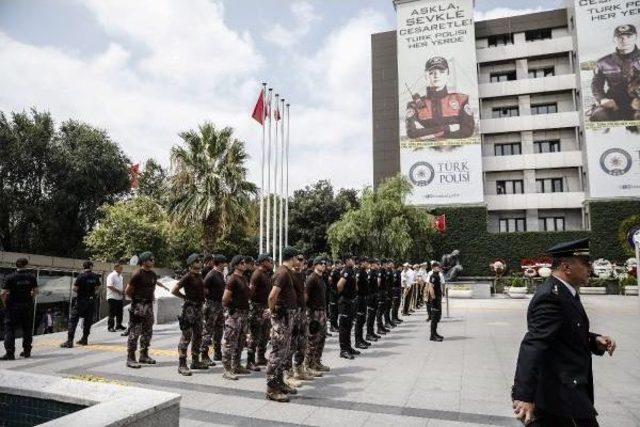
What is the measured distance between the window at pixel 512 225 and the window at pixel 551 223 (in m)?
1.39

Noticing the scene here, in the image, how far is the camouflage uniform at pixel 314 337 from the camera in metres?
7.64

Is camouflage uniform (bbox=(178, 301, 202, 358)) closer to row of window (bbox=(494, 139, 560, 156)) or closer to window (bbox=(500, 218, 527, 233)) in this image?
window (bbox=(500, 218, 527, 233))

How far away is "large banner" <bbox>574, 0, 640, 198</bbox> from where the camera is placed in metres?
36.3

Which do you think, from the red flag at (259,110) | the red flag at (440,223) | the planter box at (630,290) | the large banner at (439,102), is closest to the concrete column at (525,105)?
the large banner at (439,102)

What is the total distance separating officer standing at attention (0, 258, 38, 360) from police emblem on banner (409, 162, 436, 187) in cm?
3487

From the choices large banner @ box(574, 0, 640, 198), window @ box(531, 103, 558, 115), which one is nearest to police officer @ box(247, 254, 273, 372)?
large banner @ box(574, 0, 640, 198)

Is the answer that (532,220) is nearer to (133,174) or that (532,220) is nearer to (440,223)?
(440,223)

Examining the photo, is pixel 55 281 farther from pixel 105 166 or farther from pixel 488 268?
pixel 488 268

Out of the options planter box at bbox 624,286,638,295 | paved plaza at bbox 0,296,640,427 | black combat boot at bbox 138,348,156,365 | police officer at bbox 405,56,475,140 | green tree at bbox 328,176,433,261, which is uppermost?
police officer at bbox 405,56,475,140

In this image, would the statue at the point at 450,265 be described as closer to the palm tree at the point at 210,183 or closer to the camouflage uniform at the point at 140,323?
the palm tree at the point at 210,183

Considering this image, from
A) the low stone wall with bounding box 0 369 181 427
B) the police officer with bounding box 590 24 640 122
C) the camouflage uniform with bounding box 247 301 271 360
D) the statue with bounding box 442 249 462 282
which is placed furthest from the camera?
the police officer with bounding box 590 24 640 122

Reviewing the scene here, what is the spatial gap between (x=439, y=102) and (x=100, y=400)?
41295 mm

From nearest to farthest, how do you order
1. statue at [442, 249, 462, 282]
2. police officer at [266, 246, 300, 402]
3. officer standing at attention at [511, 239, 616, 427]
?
officer standing at attention at [511, 239, 616, 427], police officer at [266, 246, 300, 402], statue at [442, 249, 462, 282]

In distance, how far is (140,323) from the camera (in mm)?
8211
